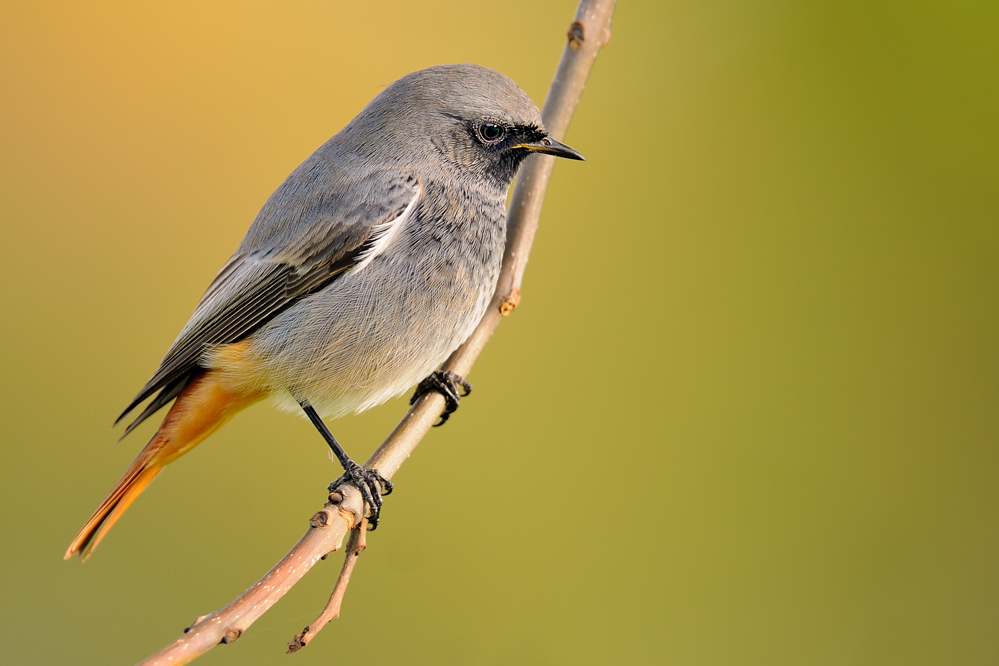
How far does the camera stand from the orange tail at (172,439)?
2.21 meters

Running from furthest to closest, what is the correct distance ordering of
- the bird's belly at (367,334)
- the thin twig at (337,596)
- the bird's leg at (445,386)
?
the bird's leg at (445,386) < the bird's belly at (367,334) < the thin twig at (337,596)

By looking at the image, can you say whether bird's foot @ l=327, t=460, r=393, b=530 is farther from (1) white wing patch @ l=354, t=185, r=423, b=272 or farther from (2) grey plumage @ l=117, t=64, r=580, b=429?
(1) white wing patch @ l=354, t=185, r=423, b=272

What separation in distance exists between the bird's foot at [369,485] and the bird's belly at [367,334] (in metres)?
0.27

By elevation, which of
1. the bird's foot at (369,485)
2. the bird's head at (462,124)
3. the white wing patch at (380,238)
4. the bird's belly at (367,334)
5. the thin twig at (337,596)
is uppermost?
the bird's head at (462,124)

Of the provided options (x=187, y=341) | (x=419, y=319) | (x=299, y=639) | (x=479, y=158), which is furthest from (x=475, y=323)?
(x=299, y=639)

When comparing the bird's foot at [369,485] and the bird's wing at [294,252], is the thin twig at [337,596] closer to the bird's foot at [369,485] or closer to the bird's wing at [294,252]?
the bird's foot at [369,485]

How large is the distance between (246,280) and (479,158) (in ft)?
2.55

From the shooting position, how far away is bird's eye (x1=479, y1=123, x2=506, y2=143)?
7.47ft

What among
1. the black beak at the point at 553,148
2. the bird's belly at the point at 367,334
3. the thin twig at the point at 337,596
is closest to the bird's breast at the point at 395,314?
the bird's belly at the point at 367,334

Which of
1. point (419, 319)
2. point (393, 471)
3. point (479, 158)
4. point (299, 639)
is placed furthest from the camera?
point (479, 158)

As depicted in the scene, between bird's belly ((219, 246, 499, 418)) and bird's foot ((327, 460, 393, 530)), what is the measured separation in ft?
0.89

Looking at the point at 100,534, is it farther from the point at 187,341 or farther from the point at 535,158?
the point at 535,158

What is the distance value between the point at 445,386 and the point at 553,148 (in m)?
0.76

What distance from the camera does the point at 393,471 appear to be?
198 centimetres
